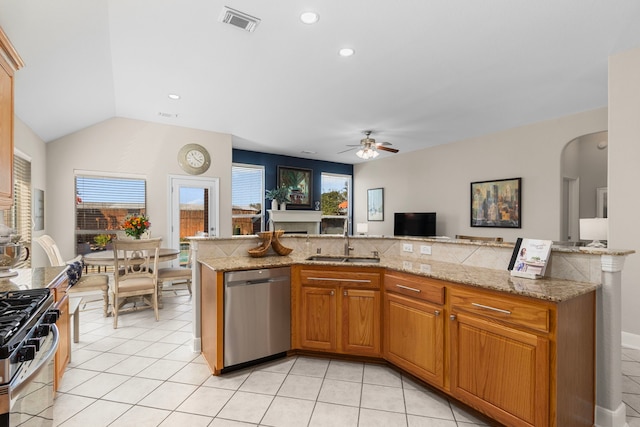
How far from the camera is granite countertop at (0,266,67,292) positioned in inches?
76.5

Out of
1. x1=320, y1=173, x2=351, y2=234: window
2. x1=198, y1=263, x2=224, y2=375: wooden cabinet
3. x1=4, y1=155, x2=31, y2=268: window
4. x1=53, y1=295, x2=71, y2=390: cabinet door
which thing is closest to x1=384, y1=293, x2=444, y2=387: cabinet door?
x1=198, y1=263, x2=224, y2=375: wooden cabinet

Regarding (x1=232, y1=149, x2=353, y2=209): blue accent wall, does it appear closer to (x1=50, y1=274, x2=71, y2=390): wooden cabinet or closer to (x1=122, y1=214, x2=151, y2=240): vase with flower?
(x1=122, y1=214, x2=151, y2=240): vase with flower

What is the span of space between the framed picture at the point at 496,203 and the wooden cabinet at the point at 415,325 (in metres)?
3.85

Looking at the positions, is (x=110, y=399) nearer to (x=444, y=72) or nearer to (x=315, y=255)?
(x=315, y=255)

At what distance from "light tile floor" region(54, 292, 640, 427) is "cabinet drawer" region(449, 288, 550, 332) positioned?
2.34 feet

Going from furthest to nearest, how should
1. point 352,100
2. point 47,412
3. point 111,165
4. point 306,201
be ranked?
1. point 306,201
2. point 111,165
3. point 352,100
4. point 47,412

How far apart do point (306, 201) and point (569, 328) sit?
6735mm

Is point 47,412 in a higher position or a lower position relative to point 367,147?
lower

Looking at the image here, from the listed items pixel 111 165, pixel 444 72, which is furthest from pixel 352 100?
pixel 111 165

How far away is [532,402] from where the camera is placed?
171cm

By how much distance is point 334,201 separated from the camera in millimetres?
8742

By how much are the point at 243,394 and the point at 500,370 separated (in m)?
1.71

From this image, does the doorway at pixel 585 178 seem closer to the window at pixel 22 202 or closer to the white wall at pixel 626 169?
the white wall at pixel 626 169

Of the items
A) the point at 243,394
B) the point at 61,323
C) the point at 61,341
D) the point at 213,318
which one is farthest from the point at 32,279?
the point at 243,394
